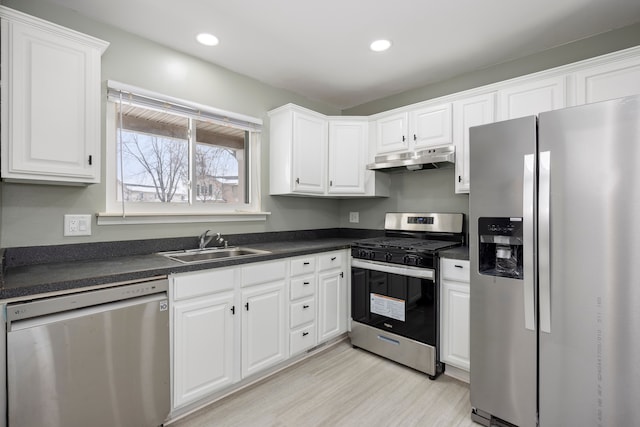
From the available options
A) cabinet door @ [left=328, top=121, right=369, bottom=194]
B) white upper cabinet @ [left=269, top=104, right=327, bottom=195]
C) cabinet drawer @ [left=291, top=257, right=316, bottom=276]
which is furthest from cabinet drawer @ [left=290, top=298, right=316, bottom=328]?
cabinet door @ [left=328, top=121, right=369, bottom=194]

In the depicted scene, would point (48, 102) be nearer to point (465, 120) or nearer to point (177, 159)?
point (177, 159)

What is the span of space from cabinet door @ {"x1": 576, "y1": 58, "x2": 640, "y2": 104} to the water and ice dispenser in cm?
108

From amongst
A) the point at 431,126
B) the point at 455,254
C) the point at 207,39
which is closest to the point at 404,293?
the point at 455,254

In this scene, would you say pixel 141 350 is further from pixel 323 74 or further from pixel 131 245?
pixel 323 74

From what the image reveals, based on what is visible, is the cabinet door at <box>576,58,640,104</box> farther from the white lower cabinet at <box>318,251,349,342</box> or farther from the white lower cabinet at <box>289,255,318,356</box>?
the white lower cabinet at <box>289,255,318,356</box>

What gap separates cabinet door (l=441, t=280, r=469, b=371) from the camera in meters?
2.19

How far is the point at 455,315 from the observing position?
7.34ft

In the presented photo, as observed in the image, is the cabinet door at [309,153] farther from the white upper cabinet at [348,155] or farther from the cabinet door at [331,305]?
the cabinet door at [331,305]

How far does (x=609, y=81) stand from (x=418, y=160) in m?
1.25

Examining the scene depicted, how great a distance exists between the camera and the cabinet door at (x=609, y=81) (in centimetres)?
186

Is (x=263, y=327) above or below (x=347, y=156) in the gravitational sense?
below

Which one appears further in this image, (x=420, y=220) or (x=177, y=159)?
(x=420, y=220)

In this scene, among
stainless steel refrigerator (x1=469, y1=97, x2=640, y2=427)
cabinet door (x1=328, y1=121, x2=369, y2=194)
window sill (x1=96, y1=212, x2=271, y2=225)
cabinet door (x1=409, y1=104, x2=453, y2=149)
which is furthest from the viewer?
cabinet door (x1=328, y1=121, x2=369, y2=194)

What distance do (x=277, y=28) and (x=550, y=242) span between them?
2.13m
